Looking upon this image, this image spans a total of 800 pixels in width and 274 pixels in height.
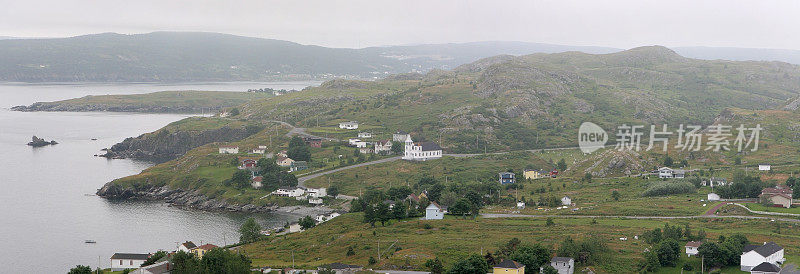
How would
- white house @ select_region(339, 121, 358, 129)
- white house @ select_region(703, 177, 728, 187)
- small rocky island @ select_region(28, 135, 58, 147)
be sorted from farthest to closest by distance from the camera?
small rocky island @ select_region(28, 135, 58, 147) < white house @ select_region(339, 121, 358, 129) < white house @ select_region(703, 177, 728, 187)

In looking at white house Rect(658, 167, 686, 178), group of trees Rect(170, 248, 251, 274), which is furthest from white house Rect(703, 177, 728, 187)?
group of trees Rect(170, 248, 251, 274)

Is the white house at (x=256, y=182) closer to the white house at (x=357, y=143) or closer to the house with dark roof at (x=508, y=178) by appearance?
the white house at (x=357, y=143)

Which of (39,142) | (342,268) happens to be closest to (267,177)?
(342,268)

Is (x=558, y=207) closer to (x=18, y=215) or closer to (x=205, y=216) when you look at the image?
(x=205, y=216)

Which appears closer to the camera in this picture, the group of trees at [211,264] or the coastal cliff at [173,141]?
the group of trees at [211,264]

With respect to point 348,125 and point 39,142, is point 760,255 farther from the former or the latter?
point 39,142

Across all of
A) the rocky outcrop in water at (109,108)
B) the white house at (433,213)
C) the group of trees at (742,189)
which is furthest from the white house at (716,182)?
the rocky outcrop in water at (109,108)

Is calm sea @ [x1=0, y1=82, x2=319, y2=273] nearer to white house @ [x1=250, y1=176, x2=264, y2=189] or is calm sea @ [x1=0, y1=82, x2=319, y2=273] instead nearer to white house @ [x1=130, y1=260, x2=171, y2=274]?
white house @ [x1=250, y1=176, x2=264, y2=189]
